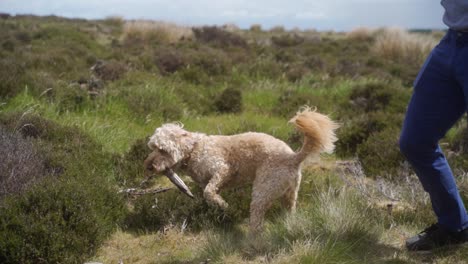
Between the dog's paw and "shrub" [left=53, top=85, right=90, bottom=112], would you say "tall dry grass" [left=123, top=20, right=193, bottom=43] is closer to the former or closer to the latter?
"shrub" [left=53, top=85, right=90, bottom=112]

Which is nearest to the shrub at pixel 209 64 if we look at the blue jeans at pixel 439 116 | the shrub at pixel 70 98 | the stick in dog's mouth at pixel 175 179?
the shrub at pixel 70 98

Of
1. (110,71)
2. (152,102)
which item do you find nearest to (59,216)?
(152,102)

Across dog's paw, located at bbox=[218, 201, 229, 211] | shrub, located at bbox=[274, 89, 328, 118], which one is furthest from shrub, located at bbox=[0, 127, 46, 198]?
shrub, located at bbox=[274, 89, 328, 118]

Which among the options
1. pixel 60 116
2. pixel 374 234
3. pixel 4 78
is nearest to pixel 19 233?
pixel 374 234

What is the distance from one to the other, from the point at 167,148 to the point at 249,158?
75 cm

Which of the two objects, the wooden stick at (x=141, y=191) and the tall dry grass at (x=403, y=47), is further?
the tall dry grass at (x=403, y=47)

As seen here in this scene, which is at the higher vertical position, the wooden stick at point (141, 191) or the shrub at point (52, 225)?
the shrub at point (52, 225)

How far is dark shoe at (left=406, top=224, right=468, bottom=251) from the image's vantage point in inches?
150

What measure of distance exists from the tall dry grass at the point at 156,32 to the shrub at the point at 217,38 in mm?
565

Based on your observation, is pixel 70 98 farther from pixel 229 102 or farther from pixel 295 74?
pixel 295 74

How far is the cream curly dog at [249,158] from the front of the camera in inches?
161

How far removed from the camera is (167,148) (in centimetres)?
436

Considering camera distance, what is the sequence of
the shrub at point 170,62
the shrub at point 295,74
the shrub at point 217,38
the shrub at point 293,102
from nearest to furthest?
1. the shrub at point 293,102
2. the shrub at point 170,62
3. the shrub at point 295,74
4. the shrub at point 217,38

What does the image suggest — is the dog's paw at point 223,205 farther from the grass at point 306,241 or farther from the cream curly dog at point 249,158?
the grass at point 306,241
